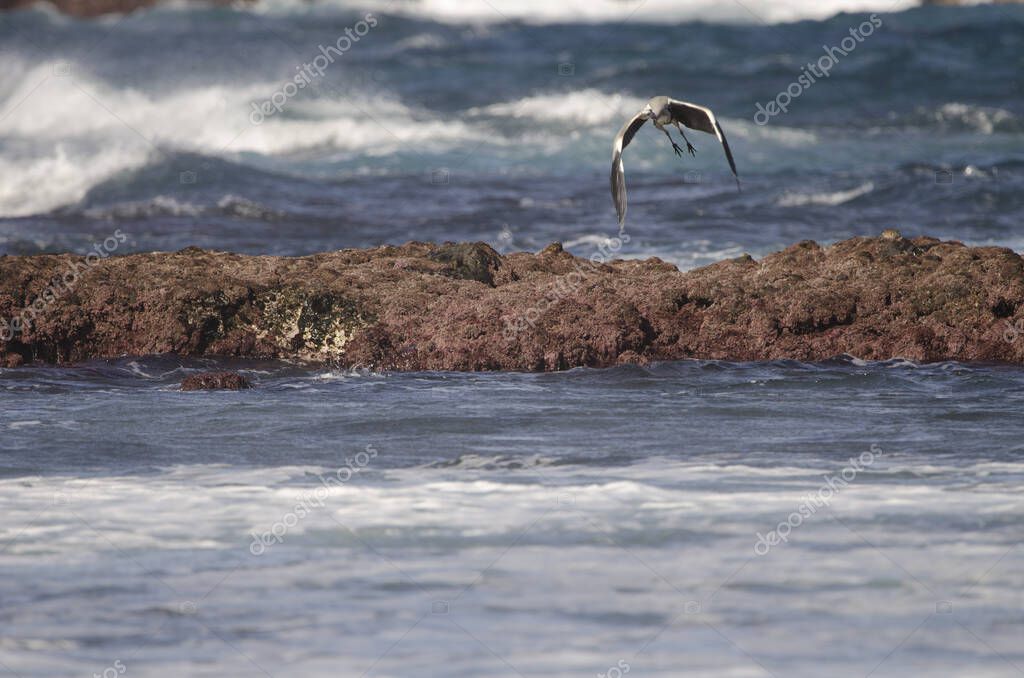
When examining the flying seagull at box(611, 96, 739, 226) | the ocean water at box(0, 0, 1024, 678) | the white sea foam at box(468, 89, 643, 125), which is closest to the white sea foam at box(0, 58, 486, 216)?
the white sea foam at box(468, 89, 643, 125)

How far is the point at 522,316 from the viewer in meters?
8.26

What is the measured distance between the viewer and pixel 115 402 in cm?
763

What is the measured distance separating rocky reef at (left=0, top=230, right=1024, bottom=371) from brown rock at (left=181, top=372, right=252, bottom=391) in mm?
532

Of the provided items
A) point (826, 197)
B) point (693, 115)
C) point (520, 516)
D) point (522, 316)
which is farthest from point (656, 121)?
point (826, 197)

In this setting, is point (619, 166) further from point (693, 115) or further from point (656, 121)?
point (693, 115)

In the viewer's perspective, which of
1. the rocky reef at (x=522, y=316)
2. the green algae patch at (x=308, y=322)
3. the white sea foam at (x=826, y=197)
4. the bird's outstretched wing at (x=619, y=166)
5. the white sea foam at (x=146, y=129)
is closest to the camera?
the bird's outstretched wing at (x=619, y=166)

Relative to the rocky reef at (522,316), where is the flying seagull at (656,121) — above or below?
above

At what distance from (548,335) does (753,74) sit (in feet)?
87.4

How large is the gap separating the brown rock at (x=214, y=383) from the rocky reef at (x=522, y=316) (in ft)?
1.75

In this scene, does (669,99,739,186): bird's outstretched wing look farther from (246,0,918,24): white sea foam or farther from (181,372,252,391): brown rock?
(246,0,918,24): white sea foam

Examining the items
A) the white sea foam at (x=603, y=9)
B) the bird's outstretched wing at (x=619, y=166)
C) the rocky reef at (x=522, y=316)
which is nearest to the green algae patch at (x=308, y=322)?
the rocky reef at (x=522, y=316)

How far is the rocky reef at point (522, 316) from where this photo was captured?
8258 mm

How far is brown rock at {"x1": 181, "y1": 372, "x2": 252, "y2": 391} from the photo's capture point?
788cm

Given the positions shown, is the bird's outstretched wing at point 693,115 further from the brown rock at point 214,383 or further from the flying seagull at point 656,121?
the brown rock at point 214,383
